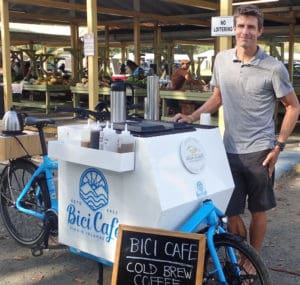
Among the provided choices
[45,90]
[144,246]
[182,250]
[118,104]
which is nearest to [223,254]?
[182,250]

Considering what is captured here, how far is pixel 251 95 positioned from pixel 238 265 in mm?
972

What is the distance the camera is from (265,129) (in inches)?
113

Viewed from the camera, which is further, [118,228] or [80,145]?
[80,145]

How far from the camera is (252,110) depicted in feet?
9.43

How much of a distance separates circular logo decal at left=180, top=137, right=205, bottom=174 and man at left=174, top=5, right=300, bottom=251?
1.36 ft

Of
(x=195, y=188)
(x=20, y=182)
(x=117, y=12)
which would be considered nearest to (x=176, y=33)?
(x=117, y=12)

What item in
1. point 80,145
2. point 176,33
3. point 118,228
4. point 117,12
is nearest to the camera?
point 118,228

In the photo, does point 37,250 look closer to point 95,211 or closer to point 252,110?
point 95,211

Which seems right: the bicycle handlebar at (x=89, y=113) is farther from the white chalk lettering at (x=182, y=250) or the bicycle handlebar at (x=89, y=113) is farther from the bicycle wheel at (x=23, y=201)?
the white chalk lettering at (x=182, y=250)

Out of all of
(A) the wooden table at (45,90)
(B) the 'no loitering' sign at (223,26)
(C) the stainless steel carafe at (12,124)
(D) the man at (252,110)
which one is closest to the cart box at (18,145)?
(C) the stainless steel carafe at (12,124)

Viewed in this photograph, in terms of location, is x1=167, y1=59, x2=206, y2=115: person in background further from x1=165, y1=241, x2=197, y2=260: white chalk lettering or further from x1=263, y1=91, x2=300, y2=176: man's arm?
x1=165, y1=241, x2=197, y2=260: white chalk lettering

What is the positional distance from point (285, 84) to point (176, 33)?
46.4 ft

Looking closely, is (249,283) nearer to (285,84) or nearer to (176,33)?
(285,84)

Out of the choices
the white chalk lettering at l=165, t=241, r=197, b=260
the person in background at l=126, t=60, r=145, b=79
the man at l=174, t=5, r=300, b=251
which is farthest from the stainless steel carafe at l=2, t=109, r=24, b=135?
the person in background at l=126, t=60, r=145, b=79
